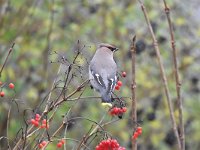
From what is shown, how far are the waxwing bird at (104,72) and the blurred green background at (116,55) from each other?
7.87 feet

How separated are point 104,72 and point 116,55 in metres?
3.25

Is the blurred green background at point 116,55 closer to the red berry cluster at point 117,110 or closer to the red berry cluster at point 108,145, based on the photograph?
the red berry cluster at point 117,110

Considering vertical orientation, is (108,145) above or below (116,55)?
below

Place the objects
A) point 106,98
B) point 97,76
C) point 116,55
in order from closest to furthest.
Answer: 1. point 106,98
2. point 97,76
3. point 116,55

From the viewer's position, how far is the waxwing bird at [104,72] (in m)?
3.50

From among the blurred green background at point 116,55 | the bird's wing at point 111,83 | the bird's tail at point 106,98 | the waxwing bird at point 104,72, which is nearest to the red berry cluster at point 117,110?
the bird's tail at point 106,98

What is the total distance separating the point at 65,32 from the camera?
7.09 metres

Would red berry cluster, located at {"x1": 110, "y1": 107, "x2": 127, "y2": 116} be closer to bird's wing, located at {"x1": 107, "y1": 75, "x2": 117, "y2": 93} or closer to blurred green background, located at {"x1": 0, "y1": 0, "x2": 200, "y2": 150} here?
bird's wing, located at {"x1": 107, "y1": 75, "x2": 117, "y2": 93}

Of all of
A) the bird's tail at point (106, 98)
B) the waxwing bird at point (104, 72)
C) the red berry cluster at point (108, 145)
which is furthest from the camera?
the waxwing bird at point (104, 72)

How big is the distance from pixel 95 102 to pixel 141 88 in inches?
22.1

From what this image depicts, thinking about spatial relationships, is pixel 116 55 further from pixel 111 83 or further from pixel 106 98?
pixel 106 98

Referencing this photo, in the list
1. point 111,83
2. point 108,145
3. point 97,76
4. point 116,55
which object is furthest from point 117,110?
point 116,55

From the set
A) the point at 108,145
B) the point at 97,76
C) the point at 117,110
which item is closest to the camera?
the point at 108,145

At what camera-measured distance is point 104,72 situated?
12.6ft
